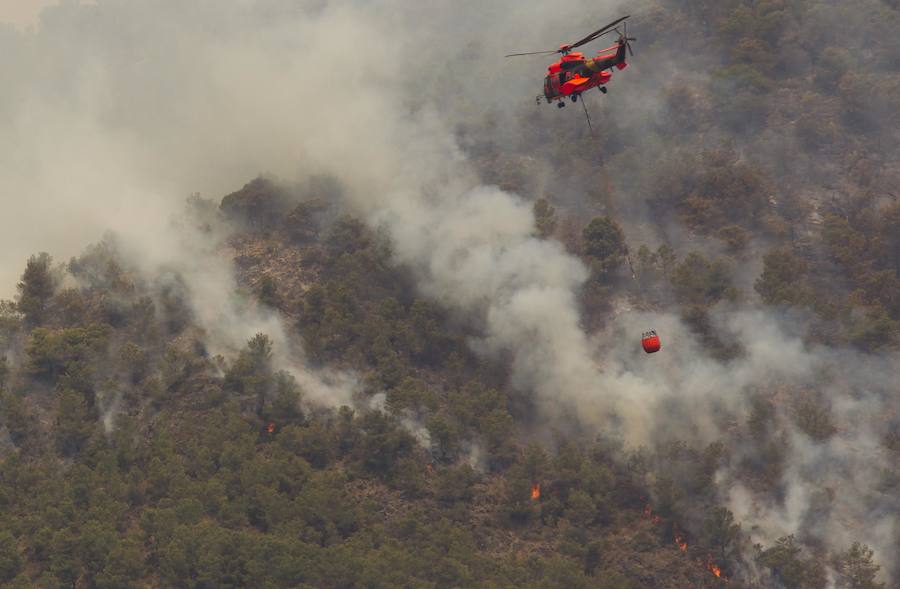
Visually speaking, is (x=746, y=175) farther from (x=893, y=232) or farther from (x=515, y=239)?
(x=515, y=239)

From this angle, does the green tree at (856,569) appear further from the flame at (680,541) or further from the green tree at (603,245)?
the green tree at (603,245)

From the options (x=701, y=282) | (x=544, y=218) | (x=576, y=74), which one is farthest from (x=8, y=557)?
(x=701, y=282)

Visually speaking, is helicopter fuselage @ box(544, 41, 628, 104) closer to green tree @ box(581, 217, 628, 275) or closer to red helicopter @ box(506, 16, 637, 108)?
red helicopter @ box(506, 16, 637, 108)

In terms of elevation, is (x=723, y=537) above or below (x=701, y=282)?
below

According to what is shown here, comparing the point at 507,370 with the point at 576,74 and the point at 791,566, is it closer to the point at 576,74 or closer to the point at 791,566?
the point at 791,566

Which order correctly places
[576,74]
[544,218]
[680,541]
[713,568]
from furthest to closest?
1. [544,218]
2. [680,541]
3. [713,568]
4. [576,74]

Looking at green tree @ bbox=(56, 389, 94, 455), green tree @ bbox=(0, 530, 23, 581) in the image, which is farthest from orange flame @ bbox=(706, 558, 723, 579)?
green tree @ bbox=(56, 389, 94, 455)

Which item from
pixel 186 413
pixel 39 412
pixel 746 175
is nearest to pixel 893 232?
pixel 746 175

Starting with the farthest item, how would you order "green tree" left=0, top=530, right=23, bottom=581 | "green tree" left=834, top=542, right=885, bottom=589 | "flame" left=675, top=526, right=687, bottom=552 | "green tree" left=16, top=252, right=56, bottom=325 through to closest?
1. "green tree" left=16, top=252, right=56, bottom=325
2. "flame" left=675, top=526, right=687, bottom=552
3. "green tree" left=0, top=530, right=23, bottom=581
4. "green tree" left=834, top=542, right=885, bottom=589
